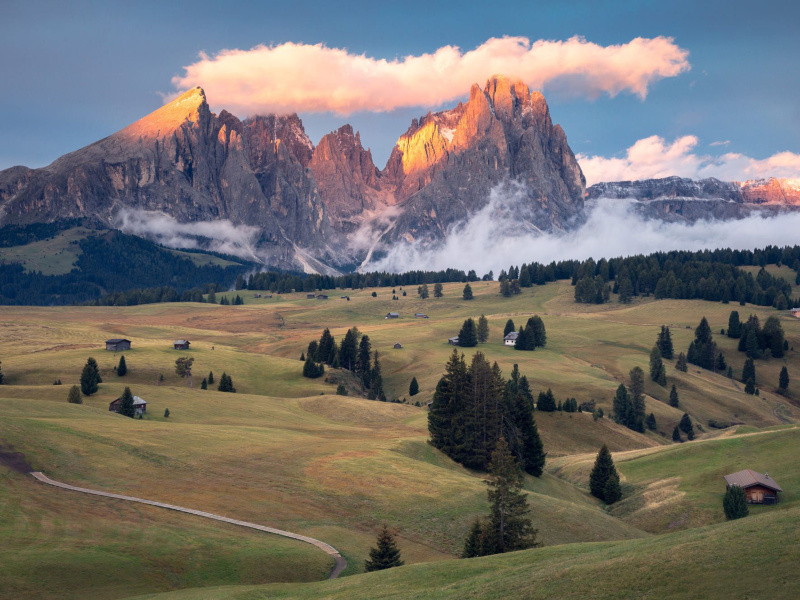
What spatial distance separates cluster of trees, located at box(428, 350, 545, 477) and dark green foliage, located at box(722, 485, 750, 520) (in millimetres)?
22505

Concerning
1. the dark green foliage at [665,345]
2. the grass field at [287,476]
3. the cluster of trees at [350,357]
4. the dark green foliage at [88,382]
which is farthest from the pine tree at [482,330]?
the dark green foliage at [88,382]

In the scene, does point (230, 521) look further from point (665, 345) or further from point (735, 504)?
point (665, 345)

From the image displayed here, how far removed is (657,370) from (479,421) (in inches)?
3315

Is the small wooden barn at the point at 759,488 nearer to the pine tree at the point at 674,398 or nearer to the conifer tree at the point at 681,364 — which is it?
the pine tree at the point at 674,398

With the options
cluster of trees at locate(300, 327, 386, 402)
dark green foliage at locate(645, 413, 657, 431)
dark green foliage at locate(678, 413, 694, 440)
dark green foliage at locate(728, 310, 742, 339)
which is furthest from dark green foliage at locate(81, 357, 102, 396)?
dark green foliage at locate(728, 310, 742, 339)

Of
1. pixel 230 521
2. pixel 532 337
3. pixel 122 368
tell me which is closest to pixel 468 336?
pixel 532 337

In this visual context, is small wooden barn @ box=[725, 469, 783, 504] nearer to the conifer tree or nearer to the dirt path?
the dirt path

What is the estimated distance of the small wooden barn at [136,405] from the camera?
89.9 m

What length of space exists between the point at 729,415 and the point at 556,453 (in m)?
54.8

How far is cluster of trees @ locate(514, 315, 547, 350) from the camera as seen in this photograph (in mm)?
175500

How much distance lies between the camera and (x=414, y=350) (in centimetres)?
17050

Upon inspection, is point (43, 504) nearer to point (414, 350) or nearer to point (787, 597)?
point (787, 597)

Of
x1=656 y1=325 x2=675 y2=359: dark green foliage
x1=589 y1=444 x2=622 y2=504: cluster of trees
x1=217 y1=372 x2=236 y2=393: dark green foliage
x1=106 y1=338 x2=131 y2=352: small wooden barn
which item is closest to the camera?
x1=589 y1=444 x2=622 y2=504: cluster of trees

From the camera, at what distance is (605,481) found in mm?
76188
